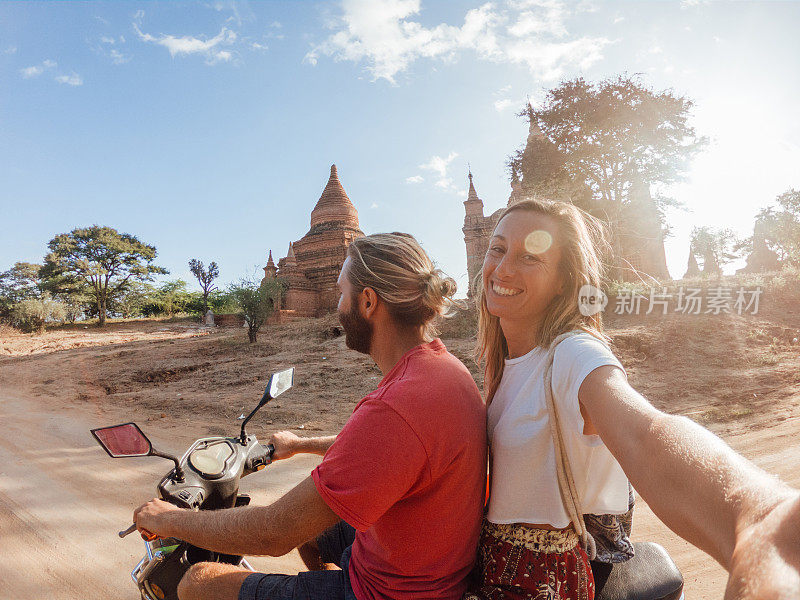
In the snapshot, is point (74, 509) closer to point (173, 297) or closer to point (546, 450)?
point (546, 450)

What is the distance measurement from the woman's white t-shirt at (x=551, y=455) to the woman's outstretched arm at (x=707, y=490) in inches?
3.2

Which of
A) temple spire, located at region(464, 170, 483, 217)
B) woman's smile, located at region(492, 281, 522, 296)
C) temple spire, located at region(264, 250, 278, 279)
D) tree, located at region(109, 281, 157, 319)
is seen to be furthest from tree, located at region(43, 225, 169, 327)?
woman's smile, located at region(492, 281, 522, 296)

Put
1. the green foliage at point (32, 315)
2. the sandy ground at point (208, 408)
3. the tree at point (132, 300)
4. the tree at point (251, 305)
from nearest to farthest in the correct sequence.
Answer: the sandy ground at point (208, 408)
the tree at point (251, 305)
the green foliage at point (32, 315)
the tree at point (132, 300)

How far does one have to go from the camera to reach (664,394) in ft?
26.2

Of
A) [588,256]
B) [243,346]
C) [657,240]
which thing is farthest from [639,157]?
[588,256]

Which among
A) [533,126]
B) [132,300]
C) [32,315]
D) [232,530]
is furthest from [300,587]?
[132,300]

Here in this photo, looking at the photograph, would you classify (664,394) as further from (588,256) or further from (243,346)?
(243,346)

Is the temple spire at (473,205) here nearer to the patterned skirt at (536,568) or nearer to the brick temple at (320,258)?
the brick temple at (320,258)

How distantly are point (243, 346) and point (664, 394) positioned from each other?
506 inches

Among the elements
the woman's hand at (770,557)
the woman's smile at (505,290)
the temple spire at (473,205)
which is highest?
the temple spire at (473,205)

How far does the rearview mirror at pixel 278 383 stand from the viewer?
6.56 feet

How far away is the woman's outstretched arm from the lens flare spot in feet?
2.02

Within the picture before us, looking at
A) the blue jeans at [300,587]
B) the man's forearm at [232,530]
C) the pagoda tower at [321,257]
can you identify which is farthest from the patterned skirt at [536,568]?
the pagoda tower at [321,257]

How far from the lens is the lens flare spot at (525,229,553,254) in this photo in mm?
1609
